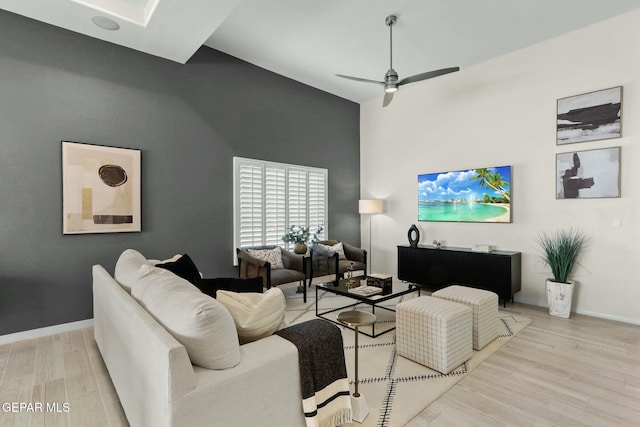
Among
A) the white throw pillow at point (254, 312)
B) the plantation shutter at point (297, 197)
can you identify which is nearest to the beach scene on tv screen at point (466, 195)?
the plantation shutter at point (297, 197)

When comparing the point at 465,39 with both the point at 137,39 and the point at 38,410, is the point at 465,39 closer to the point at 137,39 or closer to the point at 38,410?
the point at 137,39

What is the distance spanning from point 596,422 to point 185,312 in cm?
261

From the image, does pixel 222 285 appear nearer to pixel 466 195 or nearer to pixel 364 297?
pixel 364 297

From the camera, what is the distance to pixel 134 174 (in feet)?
13.0

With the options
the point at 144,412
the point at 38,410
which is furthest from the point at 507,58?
the point at 38,410

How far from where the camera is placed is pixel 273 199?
17.5 ft

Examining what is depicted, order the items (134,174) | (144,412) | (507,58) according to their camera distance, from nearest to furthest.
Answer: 1. (144,412)
2. (134,174)
3. (507,58)

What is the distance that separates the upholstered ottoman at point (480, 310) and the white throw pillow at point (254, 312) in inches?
82.2

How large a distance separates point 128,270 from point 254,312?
1.39m

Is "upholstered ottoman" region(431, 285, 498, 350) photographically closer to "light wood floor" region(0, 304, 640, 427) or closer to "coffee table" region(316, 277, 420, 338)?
"light wood floor" region(0, 304, 640, 427)

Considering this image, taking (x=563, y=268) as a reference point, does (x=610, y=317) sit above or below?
below

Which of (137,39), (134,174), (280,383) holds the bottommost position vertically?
(280,383)

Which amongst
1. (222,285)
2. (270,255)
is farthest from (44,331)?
(270,255)
